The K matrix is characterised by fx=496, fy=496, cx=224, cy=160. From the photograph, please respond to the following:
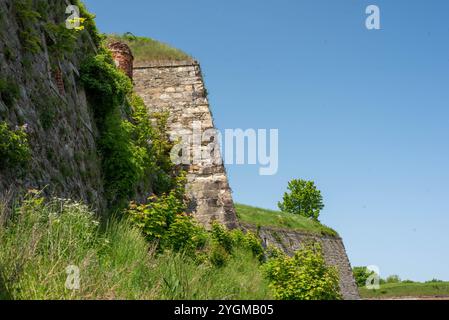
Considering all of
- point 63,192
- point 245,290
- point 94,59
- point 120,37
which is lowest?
point 245,290

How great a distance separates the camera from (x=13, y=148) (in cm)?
602

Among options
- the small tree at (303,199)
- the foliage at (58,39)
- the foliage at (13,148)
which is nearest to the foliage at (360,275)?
the small tree at (303,199)

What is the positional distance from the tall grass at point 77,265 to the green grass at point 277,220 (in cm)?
1653

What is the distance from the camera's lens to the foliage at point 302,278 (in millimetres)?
8586

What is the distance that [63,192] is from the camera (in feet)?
25.1

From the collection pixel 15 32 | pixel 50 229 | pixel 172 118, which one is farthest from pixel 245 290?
pixel 172 118

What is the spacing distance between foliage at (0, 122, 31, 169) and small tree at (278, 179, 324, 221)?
43132 millimetres

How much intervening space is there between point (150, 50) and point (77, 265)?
47.3ft

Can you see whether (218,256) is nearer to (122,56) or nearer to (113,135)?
(113,135)

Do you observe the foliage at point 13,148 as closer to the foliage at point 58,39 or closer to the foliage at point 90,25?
the foliage at point 58,39

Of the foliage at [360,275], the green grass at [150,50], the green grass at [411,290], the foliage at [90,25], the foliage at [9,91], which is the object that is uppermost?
the green grass at [150,50]
